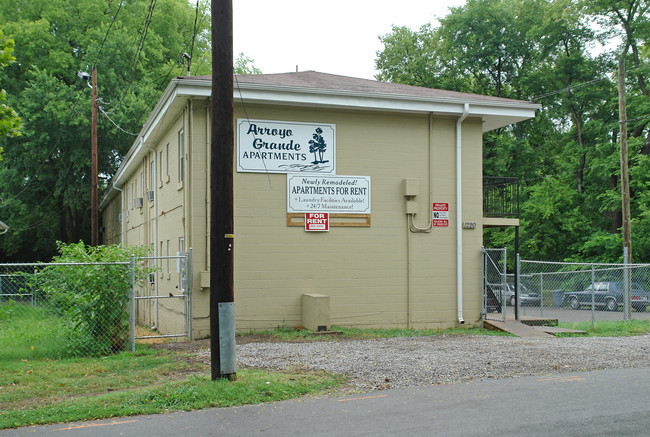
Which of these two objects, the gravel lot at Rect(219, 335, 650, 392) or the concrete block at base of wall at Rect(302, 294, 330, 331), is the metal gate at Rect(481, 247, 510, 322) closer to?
the gravel lot at Rect(219, 335, 650, 392)

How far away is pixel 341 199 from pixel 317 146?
138 cm

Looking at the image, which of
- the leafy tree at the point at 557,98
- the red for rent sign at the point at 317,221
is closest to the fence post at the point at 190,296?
the red for rent sign at the point at 317,221

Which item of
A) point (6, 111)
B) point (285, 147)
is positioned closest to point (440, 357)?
point (285, 147)

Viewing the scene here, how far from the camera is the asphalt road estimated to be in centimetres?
612

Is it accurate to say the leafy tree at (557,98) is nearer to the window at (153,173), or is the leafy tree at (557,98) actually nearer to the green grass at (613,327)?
the green grass at (613,327)

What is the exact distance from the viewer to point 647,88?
105 ft

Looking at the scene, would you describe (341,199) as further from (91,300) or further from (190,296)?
(91,300)

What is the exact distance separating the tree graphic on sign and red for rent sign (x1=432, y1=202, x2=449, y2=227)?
10.2 feet

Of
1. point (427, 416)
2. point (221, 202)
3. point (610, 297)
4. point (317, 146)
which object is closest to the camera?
point (427, 416)

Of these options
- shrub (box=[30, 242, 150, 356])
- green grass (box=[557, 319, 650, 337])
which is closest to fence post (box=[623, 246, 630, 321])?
green grass (box=[557, 319, 650, 337])

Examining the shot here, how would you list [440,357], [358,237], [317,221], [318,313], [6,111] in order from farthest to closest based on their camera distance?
[358,237] < [317,221] < [318,313] < [440,357] < [6,111]

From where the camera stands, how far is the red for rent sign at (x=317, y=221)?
47.2 feet

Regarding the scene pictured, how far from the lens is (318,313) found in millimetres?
13461

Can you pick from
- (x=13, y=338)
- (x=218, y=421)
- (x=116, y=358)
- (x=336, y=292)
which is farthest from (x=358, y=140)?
(x=218, y=421)
